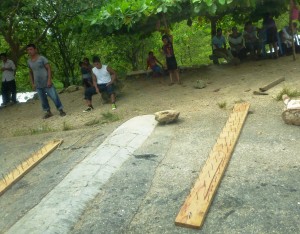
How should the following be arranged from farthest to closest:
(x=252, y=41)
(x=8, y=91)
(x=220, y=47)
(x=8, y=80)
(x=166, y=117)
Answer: (x=220, y=47) → (x=252, y=41) → (x=8, y=91) → (x=8, y=80) → (x=166, y=117)

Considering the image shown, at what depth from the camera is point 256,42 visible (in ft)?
39.4

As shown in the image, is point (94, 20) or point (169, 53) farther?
point (169, 53)

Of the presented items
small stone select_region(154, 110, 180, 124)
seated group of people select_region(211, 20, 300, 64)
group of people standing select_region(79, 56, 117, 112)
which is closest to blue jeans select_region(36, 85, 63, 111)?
group of people standing select_region(79, 56, 117, 112)

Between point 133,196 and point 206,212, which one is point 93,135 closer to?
point 133,196

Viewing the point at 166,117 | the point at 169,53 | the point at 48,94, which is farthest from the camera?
the point at 169,53

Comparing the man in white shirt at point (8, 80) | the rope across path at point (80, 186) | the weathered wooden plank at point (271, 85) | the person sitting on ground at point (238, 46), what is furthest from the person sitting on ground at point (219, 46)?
the rope across path at point (80, 186)

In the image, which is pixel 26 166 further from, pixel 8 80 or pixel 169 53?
pixel 8 80

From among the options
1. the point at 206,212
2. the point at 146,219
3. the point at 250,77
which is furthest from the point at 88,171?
the point at 250,77

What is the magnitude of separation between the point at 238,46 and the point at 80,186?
30.2 ft

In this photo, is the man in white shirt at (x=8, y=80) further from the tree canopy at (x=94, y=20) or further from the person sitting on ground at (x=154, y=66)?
the person sitting on ground at (x=154, y=66)

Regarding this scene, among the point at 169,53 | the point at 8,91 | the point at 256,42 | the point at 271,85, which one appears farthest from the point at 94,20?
the point at 256,42

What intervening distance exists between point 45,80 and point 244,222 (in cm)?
584

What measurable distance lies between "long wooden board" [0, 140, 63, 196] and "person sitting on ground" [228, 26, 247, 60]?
7.70 m

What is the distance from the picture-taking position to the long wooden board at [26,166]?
185 inches
